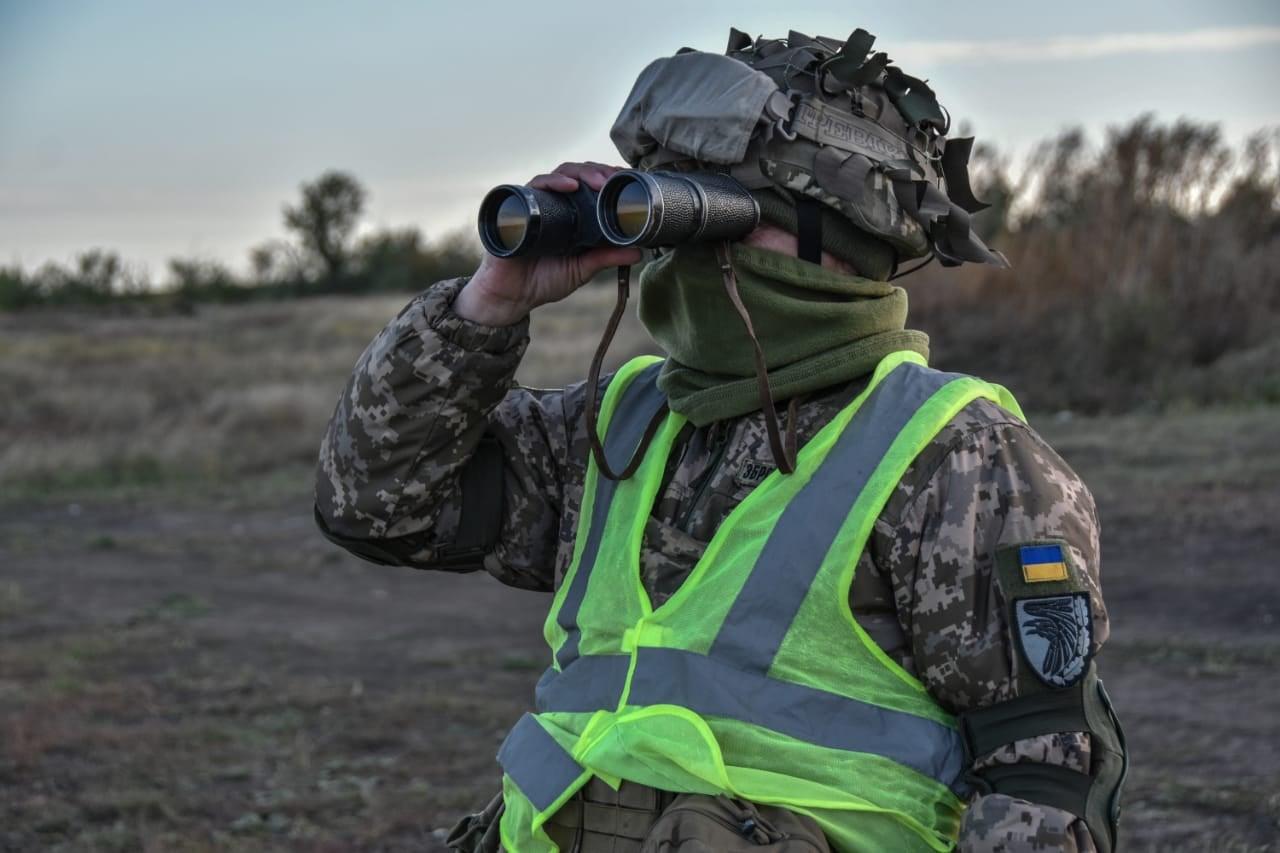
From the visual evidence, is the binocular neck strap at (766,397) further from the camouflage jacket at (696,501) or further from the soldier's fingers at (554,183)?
the soldier's fingers at (554,183)

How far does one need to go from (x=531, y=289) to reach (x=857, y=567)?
0.68m

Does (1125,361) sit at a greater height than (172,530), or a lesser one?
greater

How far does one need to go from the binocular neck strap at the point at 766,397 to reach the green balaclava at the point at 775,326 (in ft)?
0.07

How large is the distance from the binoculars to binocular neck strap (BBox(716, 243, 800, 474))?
1.8 inches

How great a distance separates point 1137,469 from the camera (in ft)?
31.1

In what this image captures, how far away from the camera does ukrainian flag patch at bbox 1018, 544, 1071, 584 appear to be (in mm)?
1970

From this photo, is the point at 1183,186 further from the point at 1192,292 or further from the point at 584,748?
the point at 584,748

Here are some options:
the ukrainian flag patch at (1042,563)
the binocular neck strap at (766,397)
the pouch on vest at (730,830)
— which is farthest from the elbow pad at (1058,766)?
the binocular neck strap at (766,397)

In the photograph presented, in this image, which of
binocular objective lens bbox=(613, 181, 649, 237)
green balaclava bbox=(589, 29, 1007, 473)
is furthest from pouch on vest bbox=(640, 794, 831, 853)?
binocular objective lens bbox=(613, 181, 649, 237)

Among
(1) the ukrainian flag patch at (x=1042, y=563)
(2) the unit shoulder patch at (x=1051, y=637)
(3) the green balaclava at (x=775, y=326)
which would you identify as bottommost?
(2) the unit shoulder patch at (x=1051, y=637)

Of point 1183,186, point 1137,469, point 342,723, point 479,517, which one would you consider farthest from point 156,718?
point 1183,186

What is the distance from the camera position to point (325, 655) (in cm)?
755

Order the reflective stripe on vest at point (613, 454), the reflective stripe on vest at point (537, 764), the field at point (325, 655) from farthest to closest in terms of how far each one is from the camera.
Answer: the field at point (325, 655) → the reflective stripe on vest at point (613, 454) → the reflective stripe on vest at point (537, 764)

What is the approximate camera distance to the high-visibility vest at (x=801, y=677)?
206 cm
